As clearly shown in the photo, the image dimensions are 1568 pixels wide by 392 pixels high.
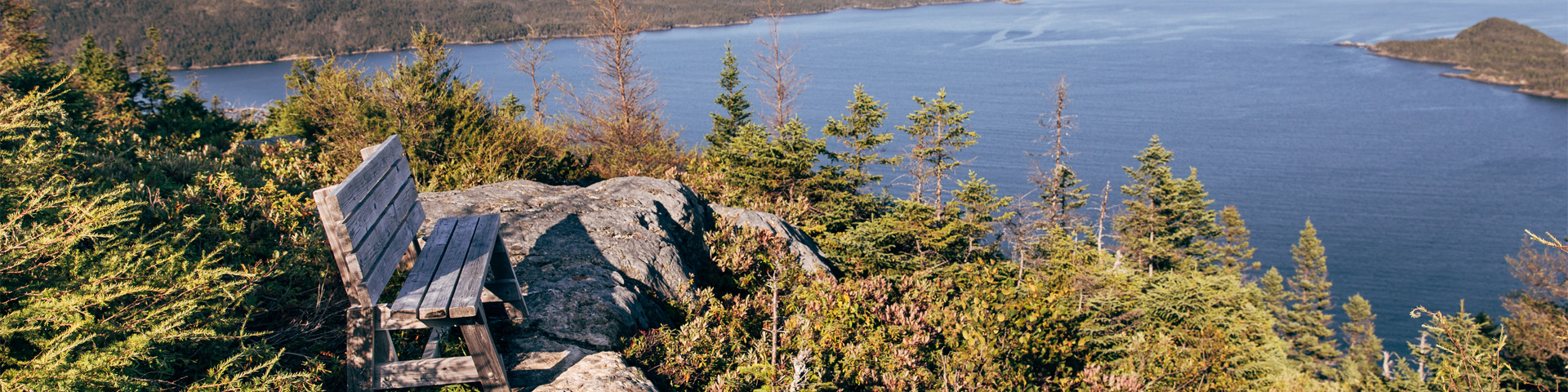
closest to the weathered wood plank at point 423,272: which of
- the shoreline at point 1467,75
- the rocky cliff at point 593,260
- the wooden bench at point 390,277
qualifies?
the wooden bench at point 390,277

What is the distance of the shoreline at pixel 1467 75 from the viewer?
12112cm

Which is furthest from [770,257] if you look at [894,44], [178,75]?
[894,44]

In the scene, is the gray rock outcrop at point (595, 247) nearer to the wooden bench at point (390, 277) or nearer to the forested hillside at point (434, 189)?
the forested hillside at point (434, 189)

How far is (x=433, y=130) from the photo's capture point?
344 inches

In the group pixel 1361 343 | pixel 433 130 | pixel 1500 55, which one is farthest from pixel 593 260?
pixel 1500 55

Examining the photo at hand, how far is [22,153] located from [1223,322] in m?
22.8

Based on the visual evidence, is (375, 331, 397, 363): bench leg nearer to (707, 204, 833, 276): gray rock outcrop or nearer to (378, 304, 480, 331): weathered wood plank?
(378, 304, 480, 331): weathered wood plank

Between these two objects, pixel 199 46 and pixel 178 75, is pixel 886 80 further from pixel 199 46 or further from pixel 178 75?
pixel 199 46

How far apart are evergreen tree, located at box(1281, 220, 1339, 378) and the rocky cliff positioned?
51501 millimetres

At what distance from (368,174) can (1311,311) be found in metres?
59.4

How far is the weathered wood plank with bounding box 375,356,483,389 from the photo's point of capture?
3.35m

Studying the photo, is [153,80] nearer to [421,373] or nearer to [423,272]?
[423,272]

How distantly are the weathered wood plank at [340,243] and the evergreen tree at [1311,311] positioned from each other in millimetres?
55139

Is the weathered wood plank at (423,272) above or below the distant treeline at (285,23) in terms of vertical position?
below
